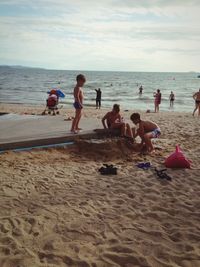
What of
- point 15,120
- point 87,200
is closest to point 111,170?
point 87,200

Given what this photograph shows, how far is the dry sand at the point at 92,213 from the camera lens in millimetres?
3301

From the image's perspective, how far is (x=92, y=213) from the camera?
425 centimetres

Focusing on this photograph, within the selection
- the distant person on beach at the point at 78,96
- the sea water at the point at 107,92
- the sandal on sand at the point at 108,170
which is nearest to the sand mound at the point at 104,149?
the distant person on beach at the point at 78,96

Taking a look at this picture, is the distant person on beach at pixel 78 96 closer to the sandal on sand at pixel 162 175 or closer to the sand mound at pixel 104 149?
the sand mound at pixel 104 149

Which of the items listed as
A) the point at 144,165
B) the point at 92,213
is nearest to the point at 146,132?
the point at 144,165

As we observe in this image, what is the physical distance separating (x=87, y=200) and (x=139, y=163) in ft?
7.28

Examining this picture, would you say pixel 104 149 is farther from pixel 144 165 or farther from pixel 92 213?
pixel 92 213

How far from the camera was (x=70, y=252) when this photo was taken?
335 centimetres

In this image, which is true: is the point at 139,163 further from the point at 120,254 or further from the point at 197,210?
the point at 120,254

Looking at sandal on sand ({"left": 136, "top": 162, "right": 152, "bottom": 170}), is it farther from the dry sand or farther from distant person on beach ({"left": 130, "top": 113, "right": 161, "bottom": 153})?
distant person on beach ({"left": 130, "top": 113, "right": 161, "bottom": 153})

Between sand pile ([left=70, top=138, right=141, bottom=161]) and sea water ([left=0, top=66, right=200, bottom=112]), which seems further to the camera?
sea water ([left=0, top=66, right=200, bottom=112])

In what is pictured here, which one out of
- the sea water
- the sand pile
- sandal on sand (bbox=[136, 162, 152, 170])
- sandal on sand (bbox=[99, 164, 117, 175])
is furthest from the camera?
the sea water

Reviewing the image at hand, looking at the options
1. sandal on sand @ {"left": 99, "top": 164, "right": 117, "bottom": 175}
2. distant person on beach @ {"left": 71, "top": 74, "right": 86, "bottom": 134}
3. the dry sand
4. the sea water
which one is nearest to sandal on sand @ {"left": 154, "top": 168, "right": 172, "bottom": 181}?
the dry sand

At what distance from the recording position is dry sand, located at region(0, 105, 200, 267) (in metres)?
3.30
